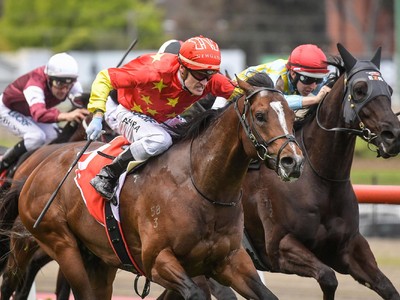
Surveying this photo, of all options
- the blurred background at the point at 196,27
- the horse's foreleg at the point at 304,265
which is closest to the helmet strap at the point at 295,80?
the horse's foreleg at the point at 304,265

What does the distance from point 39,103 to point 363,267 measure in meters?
3.06

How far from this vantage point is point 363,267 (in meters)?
6.31

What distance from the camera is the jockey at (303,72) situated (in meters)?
6.56

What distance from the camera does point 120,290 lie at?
9453 mm

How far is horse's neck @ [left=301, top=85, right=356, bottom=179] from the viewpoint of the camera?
6.39 m

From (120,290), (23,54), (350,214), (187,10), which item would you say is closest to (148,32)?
(187,10)

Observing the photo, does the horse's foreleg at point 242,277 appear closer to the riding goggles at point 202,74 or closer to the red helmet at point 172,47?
the riding goggles at point 202,74

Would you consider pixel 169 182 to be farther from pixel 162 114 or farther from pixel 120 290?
pixel 120 290

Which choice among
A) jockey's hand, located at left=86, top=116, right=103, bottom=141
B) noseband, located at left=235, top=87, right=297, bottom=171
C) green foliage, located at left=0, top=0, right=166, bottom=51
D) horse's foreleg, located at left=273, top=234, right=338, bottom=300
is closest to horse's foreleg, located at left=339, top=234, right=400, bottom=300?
horse's foreleg, located at left=273, top=234, right=338, bottom=300

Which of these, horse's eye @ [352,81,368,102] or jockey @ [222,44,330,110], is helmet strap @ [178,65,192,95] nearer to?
jockey @ [222,44,330,110]

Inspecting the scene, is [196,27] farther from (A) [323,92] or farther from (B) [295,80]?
(A) [323,92]

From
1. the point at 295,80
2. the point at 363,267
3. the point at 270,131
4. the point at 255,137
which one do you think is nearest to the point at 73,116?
the point at 295,80

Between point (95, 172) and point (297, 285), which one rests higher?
point (95, 172)

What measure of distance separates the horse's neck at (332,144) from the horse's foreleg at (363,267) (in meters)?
0.45
